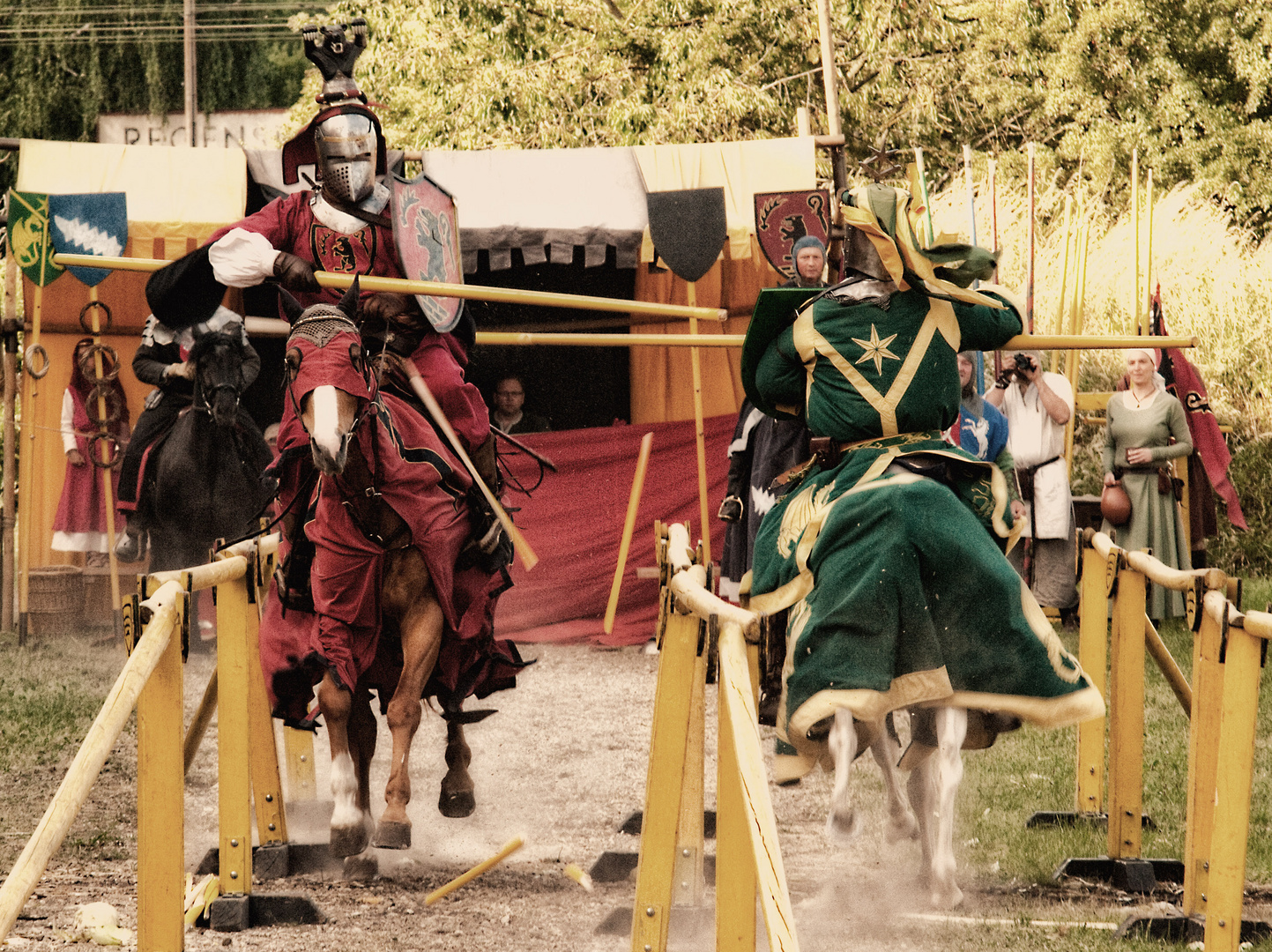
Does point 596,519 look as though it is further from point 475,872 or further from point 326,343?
point 326,343

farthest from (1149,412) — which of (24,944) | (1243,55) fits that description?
(1243,55)

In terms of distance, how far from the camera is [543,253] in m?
9.81

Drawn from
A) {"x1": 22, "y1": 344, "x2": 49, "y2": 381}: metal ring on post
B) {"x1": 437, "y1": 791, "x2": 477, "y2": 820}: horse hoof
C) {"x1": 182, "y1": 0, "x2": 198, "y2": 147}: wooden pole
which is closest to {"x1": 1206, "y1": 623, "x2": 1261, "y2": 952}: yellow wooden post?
{"x1": 437, "y1": 791, "x2": 477, "y2": 820}: horse hoof

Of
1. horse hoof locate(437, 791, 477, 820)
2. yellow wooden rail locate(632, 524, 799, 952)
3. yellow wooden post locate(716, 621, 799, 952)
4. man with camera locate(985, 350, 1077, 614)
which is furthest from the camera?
man with camera locate(985, 350, 1077, 614)

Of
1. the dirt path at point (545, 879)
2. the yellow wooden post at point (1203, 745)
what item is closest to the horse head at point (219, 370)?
the dirt path at point (545, 879)

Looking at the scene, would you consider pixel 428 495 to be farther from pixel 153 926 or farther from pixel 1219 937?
pixel 1219 937

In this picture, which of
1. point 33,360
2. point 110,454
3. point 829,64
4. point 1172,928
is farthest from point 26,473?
point 829,64

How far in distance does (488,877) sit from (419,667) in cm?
81

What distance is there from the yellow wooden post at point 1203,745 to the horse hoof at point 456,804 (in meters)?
2.65

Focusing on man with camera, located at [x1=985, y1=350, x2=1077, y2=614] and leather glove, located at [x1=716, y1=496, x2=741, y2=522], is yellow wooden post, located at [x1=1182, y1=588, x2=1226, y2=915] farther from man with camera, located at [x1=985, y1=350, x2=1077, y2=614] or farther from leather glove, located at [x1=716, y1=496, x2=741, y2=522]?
man with camera, located at [x1=985, y1=350, x2=1077, y2=614]

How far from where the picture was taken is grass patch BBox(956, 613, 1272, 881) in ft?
17.8

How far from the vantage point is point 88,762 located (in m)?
3.16

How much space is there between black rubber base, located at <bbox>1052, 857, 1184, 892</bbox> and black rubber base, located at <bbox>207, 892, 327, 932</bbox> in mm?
2413

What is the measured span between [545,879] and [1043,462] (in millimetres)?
5690
